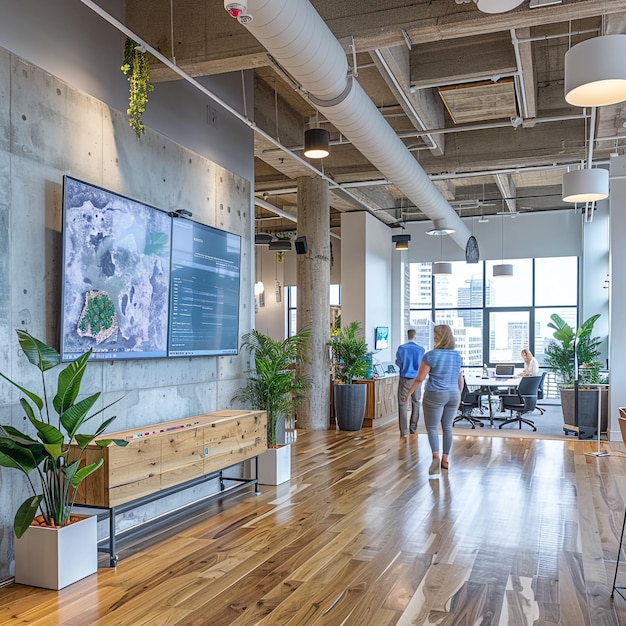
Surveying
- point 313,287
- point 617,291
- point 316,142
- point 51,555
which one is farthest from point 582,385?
point 51,555

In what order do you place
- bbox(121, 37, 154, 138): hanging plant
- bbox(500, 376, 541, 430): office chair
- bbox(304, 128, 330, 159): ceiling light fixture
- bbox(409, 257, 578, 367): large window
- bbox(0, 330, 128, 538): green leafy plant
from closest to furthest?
1. bbox(0, 330, 128, 538): green leafy plant
2. bbox(121, 37, 154, 138): hanging plant
3. bbox(304, 128, 330, 159): ceiling light fixture
4. bbox(500, 376, 541, 430): office chair
5. bbox(409, 257, 578, 367): large window

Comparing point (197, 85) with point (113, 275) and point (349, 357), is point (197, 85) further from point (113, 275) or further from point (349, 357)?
point (349, 357)

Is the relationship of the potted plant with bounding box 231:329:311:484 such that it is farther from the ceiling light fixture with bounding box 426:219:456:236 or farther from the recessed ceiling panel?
the ceiling light fixture with bounding box 426:219:456:236

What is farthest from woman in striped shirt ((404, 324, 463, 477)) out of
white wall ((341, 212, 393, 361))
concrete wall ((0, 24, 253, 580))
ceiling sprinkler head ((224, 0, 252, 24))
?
white wall ((341, 212, 393, 361))

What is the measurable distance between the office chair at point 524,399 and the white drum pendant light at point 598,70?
291 inches

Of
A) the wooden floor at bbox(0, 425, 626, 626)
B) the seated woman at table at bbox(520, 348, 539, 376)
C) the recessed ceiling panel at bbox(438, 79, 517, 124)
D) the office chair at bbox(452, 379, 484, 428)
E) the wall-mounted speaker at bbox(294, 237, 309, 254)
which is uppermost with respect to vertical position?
the recessed ceiling panel at bbox(438, 79, 517, 124)

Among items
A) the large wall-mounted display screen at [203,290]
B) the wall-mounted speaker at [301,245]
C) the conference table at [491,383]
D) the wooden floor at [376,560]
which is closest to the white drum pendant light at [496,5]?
the large wall-mounted display screen at [203,290]

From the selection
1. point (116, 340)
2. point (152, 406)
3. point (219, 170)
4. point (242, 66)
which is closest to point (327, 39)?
point (242, 66)

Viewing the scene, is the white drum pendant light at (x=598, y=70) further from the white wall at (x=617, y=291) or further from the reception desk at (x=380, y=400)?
the reception desk at (x=380, y=400)

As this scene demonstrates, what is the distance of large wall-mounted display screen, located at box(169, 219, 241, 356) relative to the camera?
5809mm

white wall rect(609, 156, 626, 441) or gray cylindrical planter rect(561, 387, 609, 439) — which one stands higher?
white wall rect(609, 156, 626, 441)

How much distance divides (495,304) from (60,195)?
1281cm

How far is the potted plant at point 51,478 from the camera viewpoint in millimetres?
3885

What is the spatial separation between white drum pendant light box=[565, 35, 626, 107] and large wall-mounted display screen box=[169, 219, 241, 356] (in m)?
3.25
